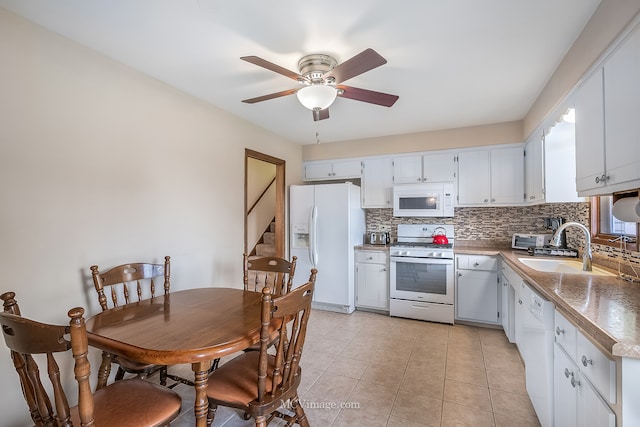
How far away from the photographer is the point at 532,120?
296 cm

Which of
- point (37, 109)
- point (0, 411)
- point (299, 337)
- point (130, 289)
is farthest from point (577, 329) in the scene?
point (37, 109)

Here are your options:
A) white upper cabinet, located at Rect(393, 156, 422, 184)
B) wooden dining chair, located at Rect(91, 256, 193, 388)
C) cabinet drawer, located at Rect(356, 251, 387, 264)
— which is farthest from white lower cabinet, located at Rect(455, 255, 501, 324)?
wooden dining chair, located at Rect(91, 256, 193, 388)

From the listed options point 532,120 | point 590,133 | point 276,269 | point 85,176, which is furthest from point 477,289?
point 85,176

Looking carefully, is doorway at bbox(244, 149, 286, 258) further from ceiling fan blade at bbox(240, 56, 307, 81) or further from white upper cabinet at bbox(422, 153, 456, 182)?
ceiling fan blade at bbox(240, 56, 307, 81)

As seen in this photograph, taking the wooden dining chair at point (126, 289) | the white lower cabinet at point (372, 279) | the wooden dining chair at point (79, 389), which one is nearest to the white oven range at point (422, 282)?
the white lower cabinet at point (372, 279)

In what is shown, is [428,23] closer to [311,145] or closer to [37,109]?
[37,109]

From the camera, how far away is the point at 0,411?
5.11 feet

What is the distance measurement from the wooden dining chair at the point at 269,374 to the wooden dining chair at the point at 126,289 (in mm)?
531

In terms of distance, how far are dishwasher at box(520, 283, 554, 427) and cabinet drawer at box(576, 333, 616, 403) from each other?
0.38 m

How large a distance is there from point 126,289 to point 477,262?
340 cm

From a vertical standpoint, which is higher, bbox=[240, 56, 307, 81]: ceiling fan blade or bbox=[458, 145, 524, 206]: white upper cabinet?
bbox=[240, 56, 307, 81]: ceiling fan blade

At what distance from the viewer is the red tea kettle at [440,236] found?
12.5 feet

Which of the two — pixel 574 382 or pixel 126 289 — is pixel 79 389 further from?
pixel 574 382

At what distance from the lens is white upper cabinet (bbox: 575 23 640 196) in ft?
4.07
